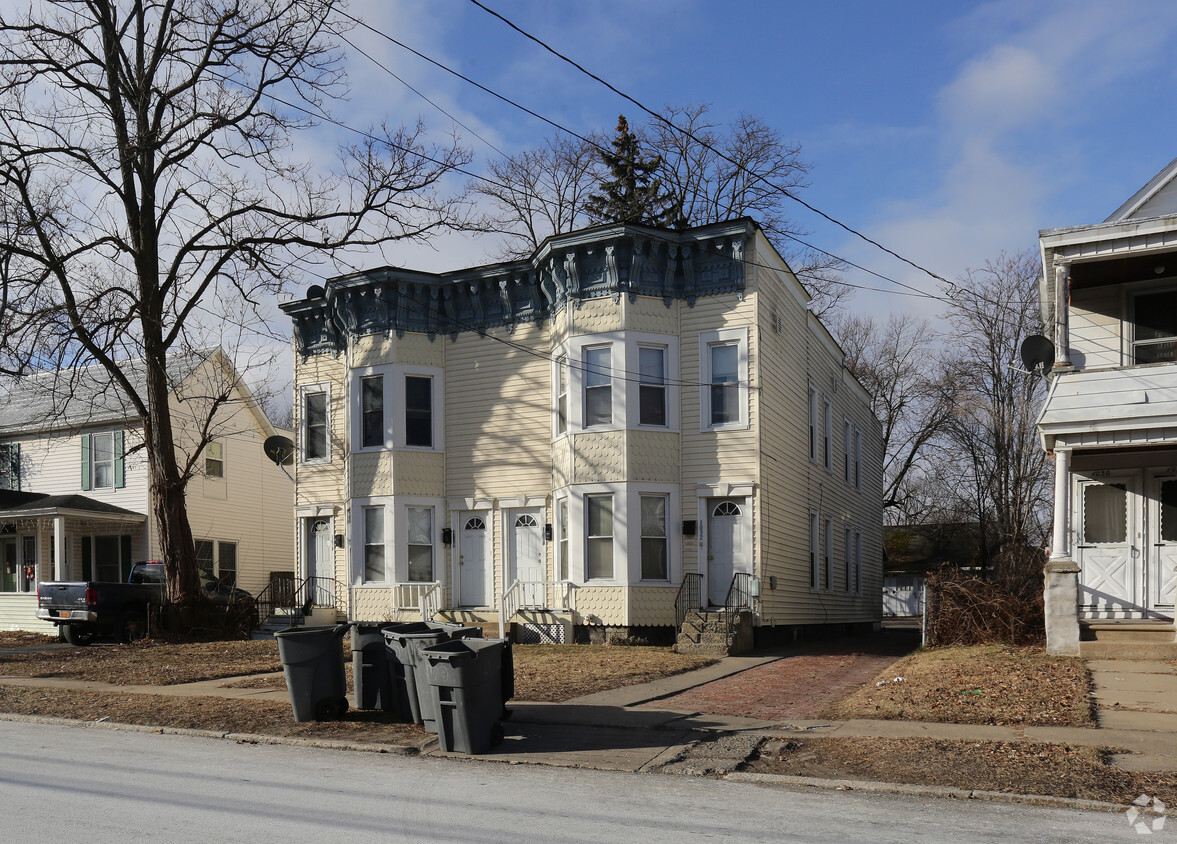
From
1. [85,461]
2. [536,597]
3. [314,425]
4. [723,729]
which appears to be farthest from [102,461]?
[723,729]

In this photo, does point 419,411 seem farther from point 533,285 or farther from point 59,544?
point 59,544

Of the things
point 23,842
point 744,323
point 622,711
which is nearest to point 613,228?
point 744,323

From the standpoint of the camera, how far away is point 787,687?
14.2 metres

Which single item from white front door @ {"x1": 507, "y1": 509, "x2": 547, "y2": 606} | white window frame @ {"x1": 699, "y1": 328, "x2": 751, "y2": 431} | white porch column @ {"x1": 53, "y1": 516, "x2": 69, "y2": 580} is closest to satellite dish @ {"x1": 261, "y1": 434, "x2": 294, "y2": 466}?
white front door @ {"x1": 507, "y1": 509, "x2": 547, "y2": 606}

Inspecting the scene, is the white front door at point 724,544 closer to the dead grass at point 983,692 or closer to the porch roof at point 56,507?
the dead grass at point 983,692

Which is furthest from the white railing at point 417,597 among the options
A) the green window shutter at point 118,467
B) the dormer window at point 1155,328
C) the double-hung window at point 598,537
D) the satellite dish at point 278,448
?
the dormer window at point 1155,328

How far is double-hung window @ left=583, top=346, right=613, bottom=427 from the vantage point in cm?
2064

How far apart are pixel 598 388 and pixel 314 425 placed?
8112mm

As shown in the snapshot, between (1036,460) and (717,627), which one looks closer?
(717,627)

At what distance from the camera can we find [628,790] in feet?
26.5

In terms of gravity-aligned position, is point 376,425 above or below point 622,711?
above

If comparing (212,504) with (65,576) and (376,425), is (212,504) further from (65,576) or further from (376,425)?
(376,425)

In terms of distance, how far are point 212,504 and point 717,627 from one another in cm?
2026

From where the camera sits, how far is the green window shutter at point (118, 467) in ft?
104
